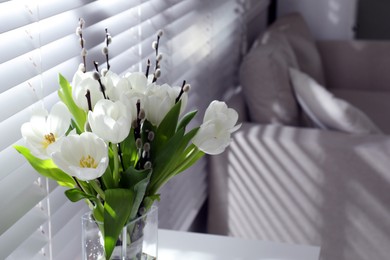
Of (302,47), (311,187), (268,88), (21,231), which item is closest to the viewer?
(21,231)

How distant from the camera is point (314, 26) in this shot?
160 inches

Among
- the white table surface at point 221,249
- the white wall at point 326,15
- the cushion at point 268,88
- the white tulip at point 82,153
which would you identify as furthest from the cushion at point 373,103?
the white tulip at point 82,153

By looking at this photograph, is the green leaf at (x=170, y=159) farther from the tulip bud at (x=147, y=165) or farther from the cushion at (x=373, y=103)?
the cushion at (x=373, y=103)

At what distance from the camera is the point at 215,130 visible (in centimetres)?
114

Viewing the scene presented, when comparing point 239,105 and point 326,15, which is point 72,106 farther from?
point 326,15

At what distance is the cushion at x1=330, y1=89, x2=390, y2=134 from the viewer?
10.4 ft

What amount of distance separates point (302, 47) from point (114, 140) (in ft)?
8.09

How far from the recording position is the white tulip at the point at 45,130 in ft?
3.37

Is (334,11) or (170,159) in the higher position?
(170,159)

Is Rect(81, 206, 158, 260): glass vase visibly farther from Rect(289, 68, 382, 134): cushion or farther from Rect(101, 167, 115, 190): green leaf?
Rect(289, 68, 382, 134): cushion

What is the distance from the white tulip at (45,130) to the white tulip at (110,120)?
0.20ft

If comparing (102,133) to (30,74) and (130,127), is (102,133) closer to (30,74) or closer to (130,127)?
(130,127)

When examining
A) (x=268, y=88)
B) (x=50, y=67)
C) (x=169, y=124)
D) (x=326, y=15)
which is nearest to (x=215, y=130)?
(x=169, y=124)

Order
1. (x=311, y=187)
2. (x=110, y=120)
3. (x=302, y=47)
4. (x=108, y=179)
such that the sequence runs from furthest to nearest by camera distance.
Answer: (x=302, y=47)
(x=311, y=187)
(x=108, y=179)
(x=110, y=120)
